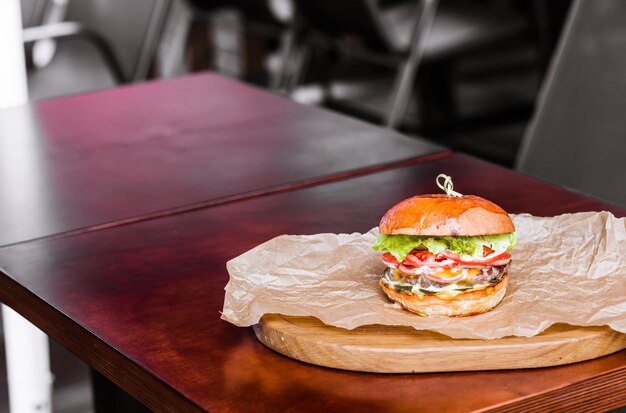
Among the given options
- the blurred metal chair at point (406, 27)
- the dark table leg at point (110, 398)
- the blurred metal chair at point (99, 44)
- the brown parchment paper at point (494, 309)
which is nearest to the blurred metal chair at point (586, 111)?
the brown parchment paper at point (494, 309)

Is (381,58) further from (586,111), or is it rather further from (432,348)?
(432,348)

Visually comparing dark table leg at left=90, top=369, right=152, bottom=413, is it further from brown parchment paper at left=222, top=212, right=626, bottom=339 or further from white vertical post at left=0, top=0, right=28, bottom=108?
white vertical post at left=0, top=0, right=28, bottom=108

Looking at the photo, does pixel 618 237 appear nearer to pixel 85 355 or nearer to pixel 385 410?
pixel 385 410

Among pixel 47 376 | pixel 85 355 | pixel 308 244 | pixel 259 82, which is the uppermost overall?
pixel 308 244

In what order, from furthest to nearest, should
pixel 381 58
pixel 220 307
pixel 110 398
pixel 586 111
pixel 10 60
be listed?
pixel 381 58 < pixel 10 60 < pixel 586 111 < pixel 110 398 < pixel 220 307

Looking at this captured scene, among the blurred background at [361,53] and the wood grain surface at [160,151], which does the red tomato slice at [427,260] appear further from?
the blurred background at [361,53]

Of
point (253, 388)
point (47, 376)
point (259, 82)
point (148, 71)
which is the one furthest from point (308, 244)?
point (259, 82)

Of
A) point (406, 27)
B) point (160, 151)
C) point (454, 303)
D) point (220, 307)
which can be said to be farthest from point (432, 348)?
point (406, 27)
